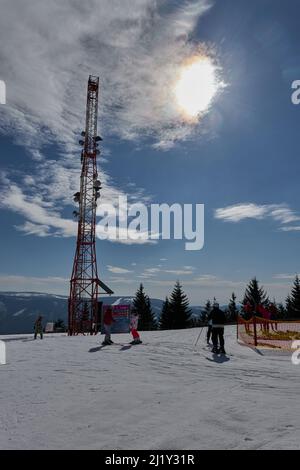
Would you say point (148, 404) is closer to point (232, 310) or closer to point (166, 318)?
point (166, 318)

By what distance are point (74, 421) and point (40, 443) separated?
86 cm

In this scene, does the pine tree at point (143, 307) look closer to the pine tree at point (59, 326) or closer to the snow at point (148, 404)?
the pine tree at point (59, 326)

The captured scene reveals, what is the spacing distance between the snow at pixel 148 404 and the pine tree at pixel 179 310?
5230 cm

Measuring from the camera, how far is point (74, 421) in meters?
5.48

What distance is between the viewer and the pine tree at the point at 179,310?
62.6 m

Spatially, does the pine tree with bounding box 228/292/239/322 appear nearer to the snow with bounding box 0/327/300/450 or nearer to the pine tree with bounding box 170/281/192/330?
the pine tree with bounding box 170/281/192/330

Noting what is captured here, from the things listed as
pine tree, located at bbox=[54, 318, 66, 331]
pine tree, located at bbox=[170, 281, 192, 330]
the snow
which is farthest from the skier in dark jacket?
pine tree, located at bbox=[170, 281, 192, 330]

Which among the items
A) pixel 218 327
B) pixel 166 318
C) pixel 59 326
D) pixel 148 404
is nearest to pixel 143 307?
pixel 166 318

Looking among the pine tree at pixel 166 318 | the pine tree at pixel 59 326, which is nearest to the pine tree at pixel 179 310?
the pine tree at pixel 166 318

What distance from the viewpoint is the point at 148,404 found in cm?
643

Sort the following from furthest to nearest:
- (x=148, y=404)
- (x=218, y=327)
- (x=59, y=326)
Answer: (x=59, y=326) → (x=218, y=327) → (x=148, y=404)

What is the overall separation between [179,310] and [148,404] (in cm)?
5811
